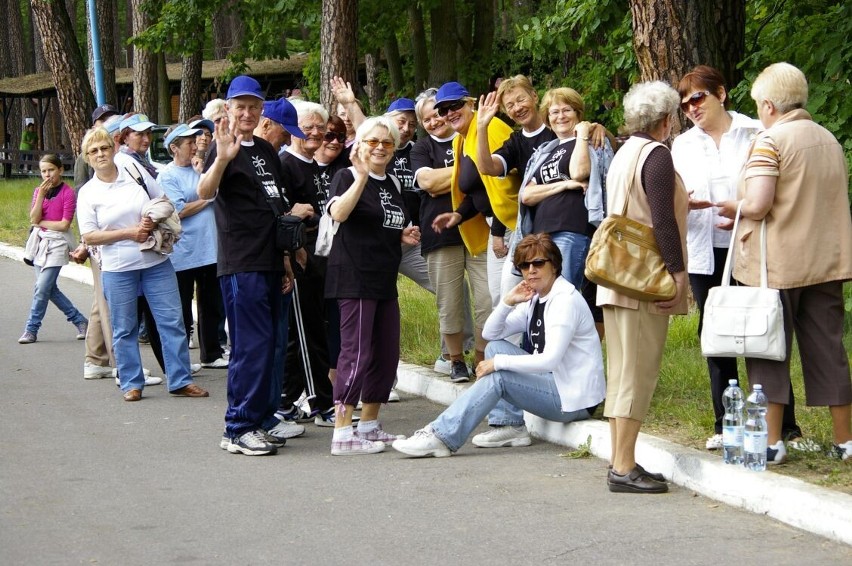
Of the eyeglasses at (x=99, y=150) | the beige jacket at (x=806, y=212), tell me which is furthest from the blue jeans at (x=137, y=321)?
the beige jacket at (x=806, y=212)

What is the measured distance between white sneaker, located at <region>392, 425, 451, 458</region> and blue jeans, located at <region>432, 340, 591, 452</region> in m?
0.03

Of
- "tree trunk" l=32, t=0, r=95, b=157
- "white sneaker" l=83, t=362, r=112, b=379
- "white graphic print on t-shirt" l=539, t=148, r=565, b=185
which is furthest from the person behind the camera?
"tree trunk" l=32, t=0, r=95, b=157

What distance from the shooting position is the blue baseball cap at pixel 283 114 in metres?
7.85

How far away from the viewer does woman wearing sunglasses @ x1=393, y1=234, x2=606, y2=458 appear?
7035 millimetres

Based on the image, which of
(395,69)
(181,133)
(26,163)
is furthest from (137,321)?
(26,163)

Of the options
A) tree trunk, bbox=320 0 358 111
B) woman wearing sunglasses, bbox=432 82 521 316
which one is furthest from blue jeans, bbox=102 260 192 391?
tree trunk, bbox=320 0 358 111

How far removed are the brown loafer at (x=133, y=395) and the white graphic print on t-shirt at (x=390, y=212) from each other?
2903 millimetres

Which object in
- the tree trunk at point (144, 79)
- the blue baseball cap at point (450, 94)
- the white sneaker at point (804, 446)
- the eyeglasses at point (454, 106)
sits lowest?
the white sneaker at point (804, 446)

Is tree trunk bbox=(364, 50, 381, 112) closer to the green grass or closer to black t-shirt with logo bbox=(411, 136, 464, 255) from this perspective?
the green grass

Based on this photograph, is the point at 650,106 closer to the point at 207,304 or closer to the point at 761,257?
the point at 761,257

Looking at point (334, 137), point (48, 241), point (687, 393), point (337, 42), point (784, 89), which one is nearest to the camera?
point (784, 89)

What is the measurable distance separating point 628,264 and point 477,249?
130 inches

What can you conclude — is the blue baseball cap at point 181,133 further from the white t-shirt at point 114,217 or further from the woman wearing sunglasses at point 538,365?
the woman wearing sunglasses at point 538,365

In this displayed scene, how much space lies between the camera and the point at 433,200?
9.23 meters
